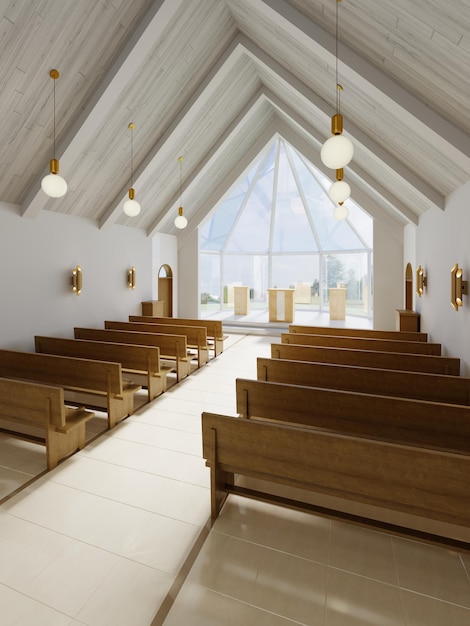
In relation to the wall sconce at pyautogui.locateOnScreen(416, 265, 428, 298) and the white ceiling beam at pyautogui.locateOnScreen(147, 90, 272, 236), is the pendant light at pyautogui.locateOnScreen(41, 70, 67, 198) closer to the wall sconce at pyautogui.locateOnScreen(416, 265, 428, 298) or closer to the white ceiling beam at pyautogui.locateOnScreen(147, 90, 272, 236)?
the white ceiling beam at pyautogui.locateOnScreen(147, 90, 272, 236)

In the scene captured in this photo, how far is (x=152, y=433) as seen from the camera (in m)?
3.89

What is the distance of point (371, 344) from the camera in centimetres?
535

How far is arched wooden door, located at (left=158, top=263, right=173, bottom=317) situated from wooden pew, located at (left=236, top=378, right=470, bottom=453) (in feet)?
25.2

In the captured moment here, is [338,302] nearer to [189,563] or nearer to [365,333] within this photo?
[365,333]

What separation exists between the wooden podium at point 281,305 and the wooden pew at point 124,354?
6211 millimetres

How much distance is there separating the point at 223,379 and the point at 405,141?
13.6 ft

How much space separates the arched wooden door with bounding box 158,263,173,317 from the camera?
10484 millimetres

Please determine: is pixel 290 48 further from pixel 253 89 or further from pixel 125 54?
pixel 253 89

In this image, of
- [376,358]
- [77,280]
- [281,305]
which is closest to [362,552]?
[376,358]

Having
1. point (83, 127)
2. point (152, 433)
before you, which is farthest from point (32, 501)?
point (83, 127)

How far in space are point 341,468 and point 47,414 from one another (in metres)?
2.47

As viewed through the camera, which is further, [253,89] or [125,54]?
[253,89]

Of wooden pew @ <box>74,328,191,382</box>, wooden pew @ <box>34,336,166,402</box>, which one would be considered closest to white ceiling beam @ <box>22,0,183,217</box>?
wooden pew @ <box>34,336,166,402</box>

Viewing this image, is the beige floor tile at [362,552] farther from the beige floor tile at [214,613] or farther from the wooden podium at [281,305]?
the wooden podium at [281,305]
